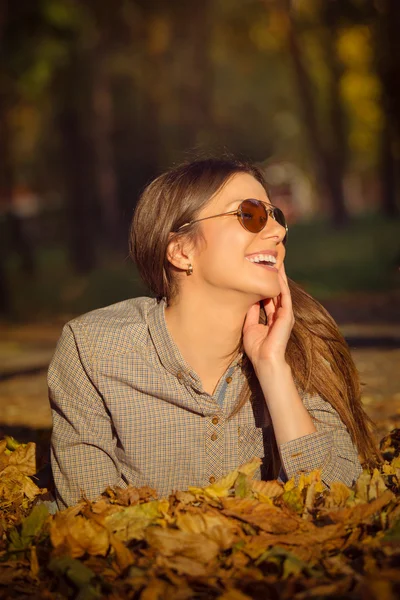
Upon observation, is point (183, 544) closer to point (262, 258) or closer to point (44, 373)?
point (262, 258)

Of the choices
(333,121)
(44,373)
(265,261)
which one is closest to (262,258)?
(265,261)

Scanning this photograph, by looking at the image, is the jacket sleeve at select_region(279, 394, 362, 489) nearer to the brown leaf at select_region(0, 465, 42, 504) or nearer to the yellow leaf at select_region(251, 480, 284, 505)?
the yellow leaf at select_region(251, 480, 284, 505)

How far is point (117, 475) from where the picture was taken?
3.51 meters

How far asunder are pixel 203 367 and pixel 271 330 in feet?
1.08

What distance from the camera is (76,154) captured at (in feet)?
74.0

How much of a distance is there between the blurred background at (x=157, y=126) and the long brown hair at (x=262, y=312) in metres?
0.55

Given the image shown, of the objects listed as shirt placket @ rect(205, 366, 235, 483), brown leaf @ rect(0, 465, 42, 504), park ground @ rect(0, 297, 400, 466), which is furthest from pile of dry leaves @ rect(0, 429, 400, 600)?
park ground @ rect(0, 297, 400, 466)

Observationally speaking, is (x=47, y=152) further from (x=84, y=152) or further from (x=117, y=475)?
(x=117, y=475)

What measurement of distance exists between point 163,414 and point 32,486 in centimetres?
79

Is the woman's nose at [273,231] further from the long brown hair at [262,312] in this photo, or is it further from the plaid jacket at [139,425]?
the plaid jacket at [139,425]

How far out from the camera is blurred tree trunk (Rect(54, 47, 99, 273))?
2214cm

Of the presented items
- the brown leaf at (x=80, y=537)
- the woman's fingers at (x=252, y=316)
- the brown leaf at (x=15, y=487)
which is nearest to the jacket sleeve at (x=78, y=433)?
the brown leaf at (x=15, y=487)

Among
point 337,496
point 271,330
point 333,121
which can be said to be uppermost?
point 333,121

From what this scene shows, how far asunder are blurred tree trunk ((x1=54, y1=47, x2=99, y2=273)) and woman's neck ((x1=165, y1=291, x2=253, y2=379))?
61.4 ft
